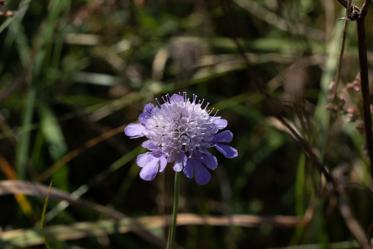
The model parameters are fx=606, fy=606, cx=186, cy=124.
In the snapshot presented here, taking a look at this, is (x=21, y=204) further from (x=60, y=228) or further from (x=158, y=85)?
(x=158, y=85)

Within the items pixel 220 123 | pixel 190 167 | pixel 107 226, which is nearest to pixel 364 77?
pixel 220 123

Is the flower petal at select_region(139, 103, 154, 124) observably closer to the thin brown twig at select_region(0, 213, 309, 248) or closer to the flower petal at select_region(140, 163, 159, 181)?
the flower petal at select_region(140, 163, 159, 181)

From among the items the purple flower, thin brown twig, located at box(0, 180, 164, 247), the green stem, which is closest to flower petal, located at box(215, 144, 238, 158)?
the purple flower

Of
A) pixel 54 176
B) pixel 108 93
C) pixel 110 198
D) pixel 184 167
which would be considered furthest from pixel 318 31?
pixel 184 167

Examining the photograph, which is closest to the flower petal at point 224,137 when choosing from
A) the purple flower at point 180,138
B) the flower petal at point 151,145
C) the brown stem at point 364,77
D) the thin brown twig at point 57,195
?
the purple flower at point 180,138

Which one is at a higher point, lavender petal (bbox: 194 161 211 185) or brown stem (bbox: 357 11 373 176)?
brown stem (bbox: 357 11 373 176)

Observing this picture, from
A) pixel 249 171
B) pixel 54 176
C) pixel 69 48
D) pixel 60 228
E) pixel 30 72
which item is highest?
pixel 69 48

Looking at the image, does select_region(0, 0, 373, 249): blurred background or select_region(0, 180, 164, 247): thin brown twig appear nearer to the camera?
select_region(0, 180, 164, 247): thin brown twig
